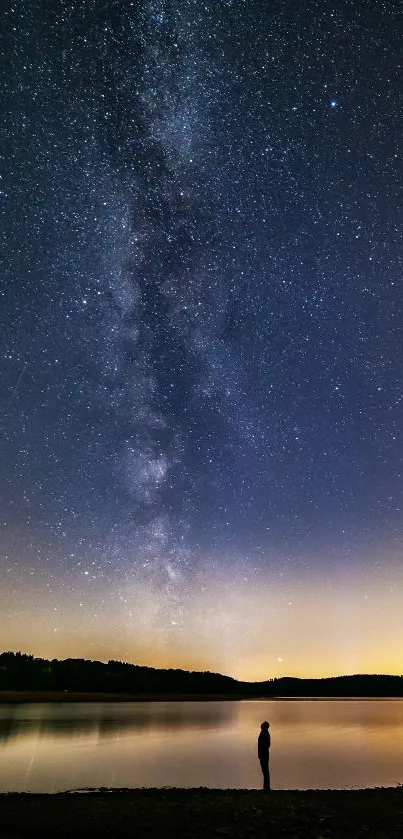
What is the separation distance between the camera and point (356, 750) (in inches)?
2040

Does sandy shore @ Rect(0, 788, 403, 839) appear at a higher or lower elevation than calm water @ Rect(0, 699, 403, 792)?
higher

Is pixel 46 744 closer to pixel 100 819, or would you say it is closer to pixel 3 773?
pixel 3 773

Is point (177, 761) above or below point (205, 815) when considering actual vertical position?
below

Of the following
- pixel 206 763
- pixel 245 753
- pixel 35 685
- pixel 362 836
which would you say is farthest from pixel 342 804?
pixel 35 685

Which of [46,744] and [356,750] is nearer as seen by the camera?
[46,744]

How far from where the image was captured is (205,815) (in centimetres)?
1681

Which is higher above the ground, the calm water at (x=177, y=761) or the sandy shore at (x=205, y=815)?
the sandy shore at (x=205, y=815)

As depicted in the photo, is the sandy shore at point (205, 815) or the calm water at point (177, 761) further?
the calm water at point (177, 761)

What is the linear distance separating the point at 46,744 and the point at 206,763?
15.6m

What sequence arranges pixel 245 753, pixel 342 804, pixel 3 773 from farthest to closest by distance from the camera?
pixel 245 753, pixel 3 773, pixel 342 804

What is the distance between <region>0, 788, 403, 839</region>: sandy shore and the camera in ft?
48.2

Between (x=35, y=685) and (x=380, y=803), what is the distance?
532ft

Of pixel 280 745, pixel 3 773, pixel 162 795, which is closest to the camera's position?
pixel 162 795

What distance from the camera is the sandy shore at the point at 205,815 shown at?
14.7m
